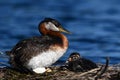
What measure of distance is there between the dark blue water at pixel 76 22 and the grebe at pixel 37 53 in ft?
16.0

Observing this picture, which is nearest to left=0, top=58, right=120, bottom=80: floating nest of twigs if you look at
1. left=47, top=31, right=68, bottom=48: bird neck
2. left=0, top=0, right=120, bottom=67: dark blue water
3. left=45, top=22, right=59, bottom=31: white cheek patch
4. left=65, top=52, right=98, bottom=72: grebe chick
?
left=65, top=52, right=98, bottom=72: grebe chick

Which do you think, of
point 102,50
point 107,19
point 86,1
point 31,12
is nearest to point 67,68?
point 102,50

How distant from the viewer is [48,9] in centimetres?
3322

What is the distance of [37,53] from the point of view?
42.4 feet

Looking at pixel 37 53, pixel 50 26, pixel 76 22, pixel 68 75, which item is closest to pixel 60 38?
pixel 50 26

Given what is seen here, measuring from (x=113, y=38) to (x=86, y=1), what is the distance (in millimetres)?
11714

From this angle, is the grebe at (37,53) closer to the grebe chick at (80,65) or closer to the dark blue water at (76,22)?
the grebe chick at (80,65)

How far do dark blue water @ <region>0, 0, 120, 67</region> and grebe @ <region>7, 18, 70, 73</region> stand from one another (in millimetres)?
Result: 4884

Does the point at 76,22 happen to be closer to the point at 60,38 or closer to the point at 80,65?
the point at 80,65

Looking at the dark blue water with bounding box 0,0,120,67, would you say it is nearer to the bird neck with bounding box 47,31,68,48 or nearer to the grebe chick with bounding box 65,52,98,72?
the grebe chick with bounding box 65,52,98,72

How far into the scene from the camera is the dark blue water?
72.3 feet

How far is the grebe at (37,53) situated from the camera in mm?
12891

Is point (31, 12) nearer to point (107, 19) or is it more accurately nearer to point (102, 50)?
point (107, 19)

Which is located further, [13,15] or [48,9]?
[48,9]
